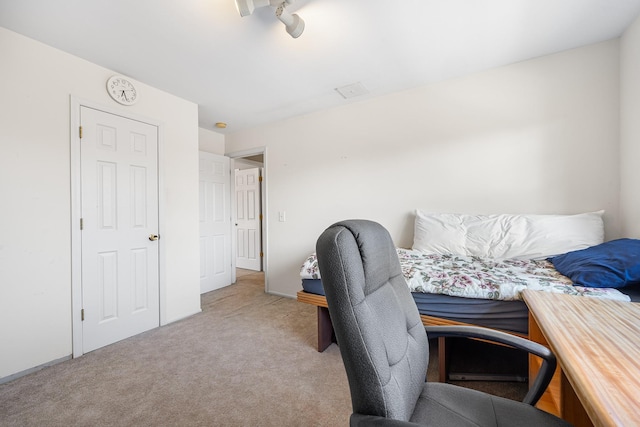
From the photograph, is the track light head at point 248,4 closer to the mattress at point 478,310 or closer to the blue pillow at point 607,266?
the mattress at point 478,310

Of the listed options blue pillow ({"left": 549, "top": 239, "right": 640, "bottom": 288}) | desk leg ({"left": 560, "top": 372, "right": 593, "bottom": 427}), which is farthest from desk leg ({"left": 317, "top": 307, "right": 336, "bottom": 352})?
blue pillow ({"left": 549, "top": 239, "right": 640, "bottom": 288})

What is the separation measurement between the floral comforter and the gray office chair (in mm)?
654

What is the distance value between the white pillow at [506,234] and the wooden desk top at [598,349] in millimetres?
982

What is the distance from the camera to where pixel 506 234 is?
215cm

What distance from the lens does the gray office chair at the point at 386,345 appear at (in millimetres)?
625

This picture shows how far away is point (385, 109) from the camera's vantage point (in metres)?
2.88

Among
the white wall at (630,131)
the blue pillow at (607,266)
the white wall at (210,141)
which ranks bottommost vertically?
the blue pillow at (607,266)

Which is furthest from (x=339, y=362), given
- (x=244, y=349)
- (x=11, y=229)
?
(x=11, y=229)

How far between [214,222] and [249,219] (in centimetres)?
125

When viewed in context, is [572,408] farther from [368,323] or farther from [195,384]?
[195,384]

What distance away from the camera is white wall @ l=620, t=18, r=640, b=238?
1742mm

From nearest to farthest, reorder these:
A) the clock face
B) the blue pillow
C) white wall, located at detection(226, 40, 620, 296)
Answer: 1. the blue pillow
2. white wall, located at detection(226, 40, 620, 296)
3. the clock face

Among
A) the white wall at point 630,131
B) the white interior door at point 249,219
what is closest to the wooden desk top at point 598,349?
the white wall at point 630,131

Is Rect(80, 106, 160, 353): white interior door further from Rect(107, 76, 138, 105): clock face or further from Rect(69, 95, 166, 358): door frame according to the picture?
Rect(107, 76, 138, 105): clock face
